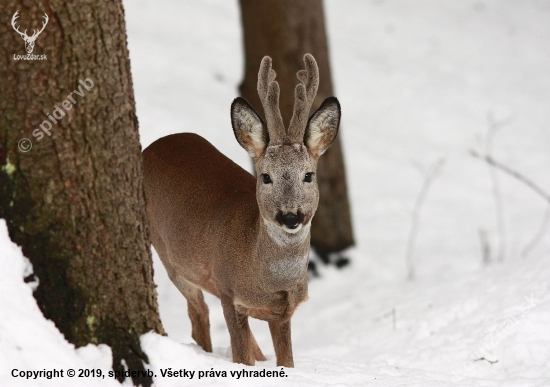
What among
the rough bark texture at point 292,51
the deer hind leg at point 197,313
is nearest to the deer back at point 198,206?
the deer hind leg at point 197,313

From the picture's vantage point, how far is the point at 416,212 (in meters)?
8.56

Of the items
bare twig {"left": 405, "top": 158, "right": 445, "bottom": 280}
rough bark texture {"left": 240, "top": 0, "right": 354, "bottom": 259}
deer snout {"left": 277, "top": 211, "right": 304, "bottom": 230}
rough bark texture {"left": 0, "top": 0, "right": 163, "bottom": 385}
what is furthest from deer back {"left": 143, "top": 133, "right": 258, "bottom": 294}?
bare twig {"left": 405, "top": 158, "right": 445, "bottom": 280}

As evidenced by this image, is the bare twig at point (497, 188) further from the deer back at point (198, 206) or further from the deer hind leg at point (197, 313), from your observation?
the deer back at point (198, 206)

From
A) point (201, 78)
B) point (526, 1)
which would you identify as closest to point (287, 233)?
point (201, 78)

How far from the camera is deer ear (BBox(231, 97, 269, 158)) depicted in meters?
4.38

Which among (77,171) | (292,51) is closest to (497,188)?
(292,51)

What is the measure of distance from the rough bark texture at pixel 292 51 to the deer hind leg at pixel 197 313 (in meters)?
2.47

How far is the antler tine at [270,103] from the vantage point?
4.34 metres

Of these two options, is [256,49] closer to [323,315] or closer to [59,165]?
[323,315]

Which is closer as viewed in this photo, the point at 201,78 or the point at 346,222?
the point at 346,222

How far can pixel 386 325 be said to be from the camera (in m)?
6.51

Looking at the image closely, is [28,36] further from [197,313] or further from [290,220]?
[197,313]

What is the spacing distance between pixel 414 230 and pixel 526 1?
688 centimetres

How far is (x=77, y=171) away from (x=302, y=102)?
1.21 m
